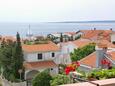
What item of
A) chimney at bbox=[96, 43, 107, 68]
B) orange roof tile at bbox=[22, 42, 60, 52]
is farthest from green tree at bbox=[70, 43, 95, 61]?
chimney at bbox=[96, 43, 107, 68]

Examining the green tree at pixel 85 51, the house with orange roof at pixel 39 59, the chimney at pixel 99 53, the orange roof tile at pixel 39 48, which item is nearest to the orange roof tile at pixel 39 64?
the house with orange roof at pixel 39 59

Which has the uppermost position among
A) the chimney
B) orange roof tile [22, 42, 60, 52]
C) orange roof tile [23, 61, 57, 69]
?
the chimney

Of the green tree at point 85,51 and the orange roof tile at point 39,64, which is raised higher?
the green tree at point 85,51

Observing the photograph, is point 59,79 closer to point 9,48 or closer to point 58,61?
point 9,48

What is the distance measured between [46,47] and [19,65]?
18.5ft

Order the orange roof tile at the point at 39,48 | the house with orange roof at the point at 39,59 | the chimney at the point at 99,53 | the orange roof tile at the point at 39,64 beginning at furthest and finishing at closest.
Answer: the orange roof tile at the point at 39,48, the orange roof tile at the point at 39,64, the house with orange roof at the point at 39,59, the chimney at the point at 99,53

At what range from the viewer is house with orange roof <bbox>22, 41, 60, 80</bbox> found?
95.5ft

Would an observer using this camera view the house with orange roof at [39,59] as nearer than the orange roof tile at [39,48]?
Answer: Yes

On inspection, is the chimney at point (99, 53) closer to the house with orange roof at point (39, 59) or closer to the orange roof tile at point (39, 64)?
the house with orange roof at point (39, 59)

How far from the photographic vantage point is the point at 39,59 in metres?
30.8

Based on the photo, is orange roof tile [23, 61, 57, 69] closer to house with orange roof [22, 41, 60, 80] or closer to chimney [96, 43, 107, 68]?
house with orange roof [22, 41, 60, 80]

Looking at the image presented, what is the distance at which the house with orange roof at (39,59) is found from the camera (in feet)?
95.5

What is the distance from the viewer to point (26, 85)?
25.4 meters

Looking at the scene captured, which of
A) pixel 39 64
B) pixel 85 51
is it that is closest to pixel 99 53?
pixel 85 51
